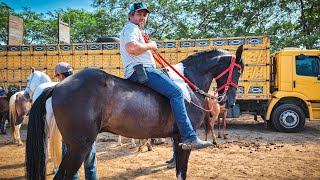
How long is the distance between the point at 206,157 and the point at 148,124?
11.9 ft

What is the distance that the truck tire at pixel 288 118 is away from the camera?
9766 mm

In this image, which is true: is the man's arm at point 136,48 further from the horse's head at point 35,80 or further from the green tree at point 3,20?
the green tree at point 3,20

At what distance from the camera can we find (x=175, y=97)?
315 centimetres

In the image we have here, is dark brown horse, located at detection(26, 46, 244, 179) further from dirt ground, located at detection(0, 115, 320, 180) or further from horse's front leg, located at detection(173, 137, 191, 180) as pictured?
dirt ground, located at detection(0, 115, 320, 180)

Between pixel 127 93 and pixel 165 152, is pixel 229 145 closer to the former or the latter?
pixel 165 152

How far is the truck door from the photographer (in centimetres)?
964

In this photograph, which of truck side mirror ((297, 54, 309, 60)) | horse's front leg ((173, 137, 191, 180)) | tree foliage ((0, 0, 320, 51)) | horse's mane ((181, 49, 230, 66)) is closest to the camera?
horse's front leg ((173, 137, 191, 180))

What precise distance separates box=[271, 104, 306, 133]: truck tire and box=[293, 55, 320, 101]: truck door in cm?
67

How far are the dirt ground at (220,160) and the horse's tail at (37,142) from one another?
213cm

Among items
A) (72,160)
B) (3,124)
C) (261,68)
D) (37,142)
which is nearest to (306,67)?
(261,68)

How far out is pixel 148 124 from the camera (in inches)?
124

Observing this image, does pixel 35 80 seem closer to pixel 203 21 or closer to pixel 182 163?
pixel 182 163

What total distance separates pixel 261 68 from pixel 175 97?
26.1ft

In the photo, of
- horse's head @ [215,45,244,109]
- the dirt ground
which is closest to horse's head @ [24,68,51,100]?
the dirt ground
